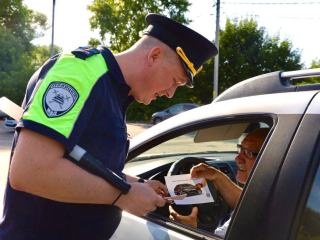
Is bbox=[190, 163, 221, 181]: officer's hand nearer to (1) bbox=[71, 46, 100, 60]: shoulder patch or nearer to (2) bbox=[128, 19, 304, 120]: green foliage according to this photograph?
(1) bbox=[71, 46, 100, 60]: shoulder patch

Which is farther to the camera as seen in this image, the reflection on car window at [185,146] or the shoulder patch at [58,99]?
the reflection on car window at [185,146]

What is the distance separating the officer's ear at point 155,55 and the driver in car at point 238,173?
0.84m

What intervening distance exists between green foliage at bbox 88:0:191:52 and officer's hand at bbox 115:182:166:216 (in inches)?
904

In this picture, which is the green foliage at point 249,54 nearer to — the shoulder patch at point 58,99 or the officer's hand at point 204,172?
the officer's hand at point 204,172

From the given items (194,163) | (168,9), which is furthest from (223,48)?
(194,163)

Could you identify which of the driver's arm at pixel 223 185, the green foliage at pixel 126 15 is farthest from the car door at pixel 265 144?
the green foliage at pixel 126 15

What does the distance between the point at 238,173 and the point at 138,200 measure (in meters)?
1.13

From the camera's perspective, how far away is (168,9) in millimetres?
23234

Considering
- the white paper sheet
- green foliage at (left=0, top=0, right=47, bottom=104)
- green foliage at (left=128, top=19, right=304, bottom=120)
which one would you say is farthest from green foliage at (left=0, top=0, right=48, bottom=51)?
the white paper sheet

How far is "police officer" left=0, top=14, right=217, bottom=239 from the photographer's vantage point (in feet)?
3.02

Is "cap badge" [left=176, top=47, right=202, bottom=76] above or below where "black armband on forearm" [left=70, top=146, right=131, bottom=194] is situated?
above

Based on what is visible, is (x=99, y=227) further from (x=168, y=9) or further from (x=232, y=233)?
(x=168, y=9)

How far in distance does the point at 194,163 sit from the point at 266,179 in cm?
113

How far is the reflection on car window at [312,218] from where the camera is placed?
1001 millimetres
